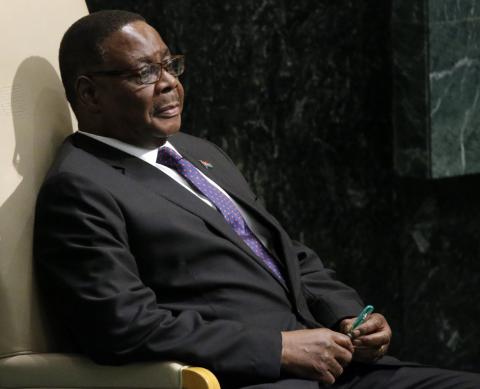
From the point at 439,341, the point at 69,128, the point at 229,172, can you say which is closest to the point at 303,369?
the point at 229,172

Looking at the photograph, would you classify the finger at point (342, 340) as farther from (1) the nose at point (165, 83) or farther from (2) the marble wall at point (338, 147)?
(2) the marble wall at point (338, 147)

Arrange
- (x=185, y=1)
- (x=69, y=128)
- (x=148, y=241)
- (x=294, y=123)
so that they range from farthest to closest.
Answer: (x=294, y=123) < (x=185, y=1) < (x=69, y=128) < (x=148, y=241)

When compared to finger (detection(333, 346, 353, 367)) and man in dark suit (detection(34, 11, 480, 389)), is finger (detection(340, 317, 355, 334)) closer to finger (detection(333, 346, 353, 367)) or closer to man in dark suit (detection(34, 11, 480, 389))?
man in dark suit (detection(34, 11, 480, 389))

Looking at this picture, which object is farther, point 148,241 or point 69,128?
point 69,128

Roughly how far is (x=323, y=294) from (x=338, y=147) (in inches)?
41.1

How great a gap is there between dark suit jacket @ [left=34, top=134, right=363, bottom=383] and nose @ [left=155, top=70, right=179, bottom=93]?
185 millimetres

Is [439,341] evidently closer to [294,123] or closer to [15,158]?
[294,123]

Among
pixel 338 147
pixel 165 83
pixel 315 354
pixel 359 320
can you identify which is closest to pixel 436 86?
pixel 338 147

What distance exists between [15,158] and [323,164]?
1516 mm

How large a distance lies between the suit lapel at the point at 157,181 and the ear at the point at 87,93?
3.0 inches

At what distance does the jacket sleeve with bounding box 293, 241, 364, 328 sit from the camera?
3.10 m

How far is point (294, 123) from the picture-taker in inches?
158

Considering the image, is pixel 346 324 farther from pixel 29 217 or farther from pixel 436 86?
pixel 436 86

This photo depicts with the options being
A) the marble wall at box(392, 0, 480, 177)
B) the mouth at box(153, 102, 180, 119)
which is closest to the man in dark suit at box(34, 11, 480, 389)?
the mouth at box(153, 102, 180, 119)
